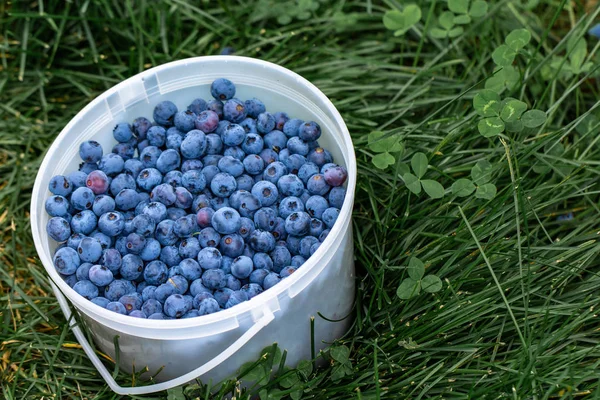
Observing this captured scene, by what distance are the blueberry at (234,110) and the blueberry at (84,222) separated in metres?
0.52

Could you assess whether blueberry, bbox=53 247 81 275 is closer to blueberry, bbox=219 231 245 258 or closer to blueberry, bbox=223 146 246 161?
blueberry, bbox=219 231 245 258

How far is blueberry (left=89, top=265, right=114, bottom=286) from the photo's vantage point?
1.76 m

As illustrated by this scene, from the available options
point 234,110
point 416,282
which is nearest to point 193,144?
point 234,110

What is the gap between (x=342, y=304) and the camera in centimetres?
194

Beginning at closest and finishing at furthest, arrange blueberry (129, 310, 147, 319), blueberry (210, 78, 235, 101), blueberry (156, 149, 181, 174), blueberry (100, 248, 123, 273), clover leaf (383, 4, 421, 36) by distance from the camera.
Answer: blueberry (129, 310, 147, 319) → blueberry (100, 248, 123, 273) → blueberry (156, 149, 181, 174) → blueberry (210, 78, 235, 101) → clover leaf (383, 4, 421, 36)

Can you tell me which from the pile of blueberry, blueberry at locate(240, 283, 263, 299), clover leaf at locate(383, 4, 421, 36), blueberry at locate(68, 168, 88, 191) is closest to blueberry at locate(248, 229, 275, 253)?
the pile of blueberry

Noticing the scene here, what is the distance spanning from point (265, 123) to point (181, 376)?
803 millimetres

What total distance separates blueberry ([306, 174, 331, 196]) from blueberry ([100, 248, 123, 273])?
57cm

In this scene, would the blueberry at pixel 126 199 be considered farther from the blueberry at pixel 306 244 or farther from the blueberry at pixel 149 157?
the blueberry at pixel 306 244

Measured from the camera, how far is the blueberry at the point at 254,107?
214 cm

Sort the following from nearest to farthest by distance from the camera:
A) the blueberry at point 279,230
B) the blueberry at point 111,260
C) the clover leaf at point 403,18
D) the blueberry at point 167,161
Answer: the blueberry at point 111,260
the blueberry at point 279,230
the blueberry at point 167,161
the clover leaf at point 403,18

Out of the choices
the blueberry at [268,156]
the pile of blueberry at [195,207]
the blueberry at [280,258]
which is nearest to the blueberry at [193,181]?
the pile of blueberry at [195,207]

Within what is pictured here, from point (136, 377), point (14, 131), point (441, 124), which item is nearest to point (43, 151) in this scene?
point (14, 131)

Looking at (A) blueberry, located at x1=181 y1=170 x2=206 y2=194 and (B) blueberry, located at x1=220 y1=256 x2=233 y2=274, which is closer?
(B) blueberry, located at x1=220 y1=256 x2=233 y2=274
